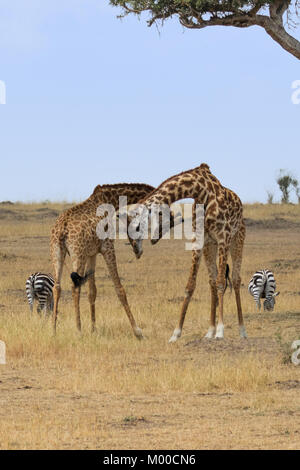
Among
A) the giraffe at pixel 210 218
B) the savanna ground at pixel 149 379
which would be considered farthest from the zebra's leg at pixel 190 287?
the savanna ground at pixel 149 379

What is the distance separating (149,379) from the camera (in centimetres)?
884

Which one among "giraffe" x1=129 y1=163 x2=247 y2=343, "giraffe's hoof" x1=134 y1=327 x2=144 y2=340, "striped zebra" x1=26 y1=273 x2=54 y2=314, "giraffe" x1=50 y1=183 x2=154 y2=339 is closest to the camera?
"giraffe" x1=129 y1=163 x2=247 y2=343

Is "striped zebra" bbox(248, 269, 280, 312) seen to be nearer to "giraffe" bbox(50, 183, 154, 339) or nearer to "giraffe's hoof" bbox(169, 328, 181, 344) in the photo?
"giraffe" bbox(50, 183, 154, 339)

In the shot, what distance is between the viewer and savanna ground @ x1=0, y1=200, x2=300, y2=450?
687cm

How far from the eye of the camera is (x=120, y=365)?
9922 mm

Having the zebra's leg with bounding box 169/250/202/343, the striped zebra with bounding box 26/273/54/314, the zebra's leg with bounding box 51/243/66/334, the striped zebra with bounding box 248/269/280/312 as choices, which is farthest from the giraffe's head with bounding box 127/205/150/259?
the striped zebra with bounding box 248/269/280/312

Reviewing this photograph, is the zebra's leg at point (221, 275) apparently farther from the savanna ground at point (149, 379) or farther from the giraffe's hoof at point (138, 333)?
the giraffe's hoof at point (138, 333)

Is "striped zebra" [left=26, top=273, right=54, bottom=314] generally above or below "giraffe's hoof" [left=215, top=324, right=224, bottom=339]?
above

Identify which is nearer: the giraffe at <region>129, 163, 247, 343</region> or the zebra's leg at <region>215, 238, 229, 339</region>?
the giraffe at <region>129, 163, 247, 343</region>

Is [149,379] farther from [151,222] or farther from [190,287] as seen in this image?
[190,287]

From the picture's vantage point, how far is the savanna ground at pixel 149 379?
22.5 ft

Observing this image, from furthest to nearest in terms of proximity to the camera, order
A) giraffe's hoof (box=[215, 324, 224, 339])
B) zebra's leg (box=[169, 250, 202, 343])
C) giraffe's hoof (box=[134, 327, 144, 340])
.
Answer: giraffe's hoof (box=[134, 327, 144, 340]) → giraffe's hoof (box=[215, 324, 224, 339]) → zebra's leg (box=[169, 250, 202, 343])

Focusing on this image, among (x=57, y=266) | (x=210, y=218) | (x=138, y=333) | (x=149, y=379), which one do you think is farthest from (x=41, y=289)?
(x=149, y=379)

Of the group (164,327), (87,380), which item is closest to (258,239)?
(164,327)
